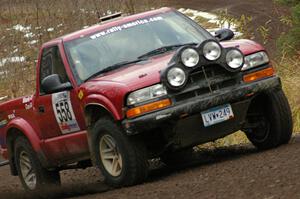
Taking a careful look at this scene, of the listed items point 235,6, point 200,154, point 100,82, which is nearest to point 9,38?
point 235,6

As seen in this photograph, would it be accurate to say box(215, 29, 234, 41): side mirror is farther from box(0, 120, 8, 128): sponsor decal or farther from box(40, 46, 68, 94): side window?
box(0, 120, 8, 128): sponsor decal

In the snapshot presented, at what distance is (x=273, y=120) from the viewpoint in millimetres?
7906

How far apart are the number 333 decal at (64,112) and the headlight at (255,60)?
1898 millimetres

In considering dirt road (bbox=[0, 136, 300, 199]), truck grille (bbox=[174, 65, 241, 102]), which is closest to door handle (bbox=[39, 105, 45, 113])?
dirt road (bbox=[0, 136, 300, 199])

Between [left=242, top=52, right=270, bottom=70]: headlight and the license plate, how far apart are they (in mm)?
467

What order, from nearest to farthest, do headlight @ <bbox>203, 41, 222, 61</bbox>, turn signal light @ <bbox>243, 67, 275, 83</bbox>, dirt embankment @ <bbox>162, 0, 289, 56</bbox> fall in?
headlight @ <bbox>203, 41, 222, 61</bbox>, turn signal light @ <bbox>243, 67, 275, 83</bbox>, dirt embankment @ <bbox>162, 0, 289, 56</bbox>

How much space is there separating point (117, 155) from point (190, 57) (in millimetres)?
1188

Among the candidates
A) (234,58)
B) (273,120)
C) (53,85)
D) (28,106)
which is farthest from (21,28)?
(234,58)

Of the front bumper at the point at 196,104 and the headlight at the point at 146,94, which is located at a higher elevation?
the headlight at the point at 146,94

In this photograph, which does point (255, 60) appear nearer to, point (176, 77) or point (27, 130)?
point (176, 77)

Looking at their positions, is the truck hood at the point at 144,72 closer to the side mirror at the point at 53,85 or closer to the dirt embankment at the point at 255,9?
the side mirror at the point at 53,85

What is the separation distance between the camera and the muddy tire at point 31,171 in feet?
30.0

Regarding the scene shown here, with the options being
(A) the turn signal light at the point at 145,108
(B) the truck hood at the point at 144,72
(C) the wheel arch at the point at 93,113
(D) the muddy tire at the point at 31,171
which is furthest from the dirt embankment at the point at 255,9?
(A) the turn signal light at the point at 145,108

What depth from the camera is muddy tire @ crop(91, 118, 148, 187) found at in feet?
23.6
